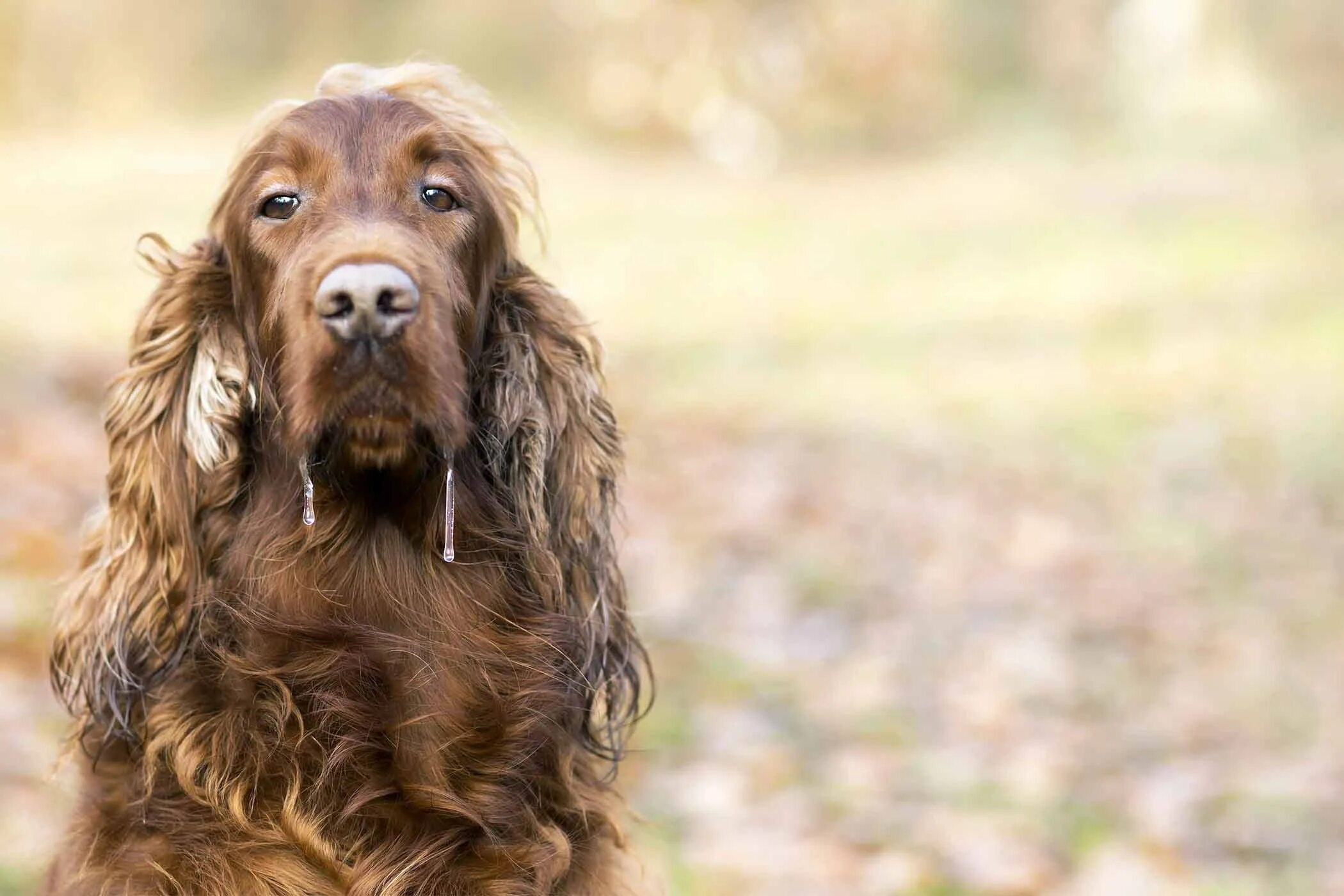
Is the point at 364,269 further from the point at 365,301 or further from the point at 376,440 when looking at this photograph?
the point at 376,440

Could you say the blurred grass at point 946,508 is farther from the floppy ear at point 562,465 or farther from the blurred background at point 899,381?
the floppy ear at point 562,465

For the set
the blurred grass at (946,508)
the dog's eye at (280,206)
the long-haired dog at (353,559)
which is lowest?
the long-haired dog at (353,559)

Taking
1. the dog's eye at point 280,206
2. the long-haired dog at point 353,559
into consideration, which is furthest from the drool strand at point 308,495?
the dog's eye at point 280,206

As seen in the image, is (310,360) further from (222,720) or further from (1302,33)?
(1302,33)

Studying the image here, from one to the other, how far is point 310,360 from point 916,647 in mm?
4187

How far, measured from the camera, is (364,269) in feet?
7.49

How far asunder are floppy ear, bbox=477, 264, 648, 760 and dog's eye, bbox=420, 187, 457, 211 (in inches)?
8.7

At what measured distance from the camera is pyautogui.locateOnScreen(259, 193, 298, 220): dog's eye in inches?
102

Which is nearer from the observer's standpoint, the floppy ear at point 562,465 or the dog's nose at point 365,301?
the dog's nose at point 365,301

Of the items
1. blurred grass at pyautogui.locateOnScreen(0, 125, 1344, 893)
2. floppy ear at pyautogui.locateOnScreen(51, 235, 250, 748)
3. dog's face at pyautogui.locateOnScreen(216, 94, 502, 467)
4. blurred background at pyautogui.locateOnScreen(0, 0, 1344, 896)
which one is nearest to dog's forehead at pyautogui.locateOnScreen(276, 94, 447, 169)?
dog's face at pyautogui.locateOnScreen(216, 94, 502, 467)

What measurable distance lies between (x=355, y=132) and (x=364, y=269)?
0.44 meters

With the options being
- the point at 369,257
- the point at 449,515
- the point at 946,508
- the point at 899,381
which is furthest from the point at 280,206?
the point at 899,381

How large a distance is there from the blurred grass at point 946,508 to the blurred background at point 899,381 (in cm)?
3

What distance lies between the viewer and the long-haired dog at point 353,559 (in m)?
2.41
